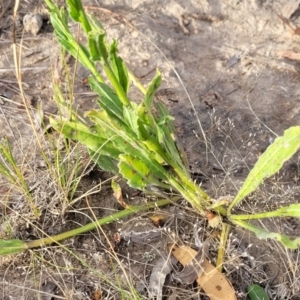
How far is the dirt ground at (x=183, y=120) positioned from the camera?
1.81 metres

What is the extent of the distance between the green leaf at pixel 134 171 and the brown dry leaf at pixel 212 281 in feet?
0.81

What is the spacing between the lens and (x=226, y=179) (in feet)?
6.63

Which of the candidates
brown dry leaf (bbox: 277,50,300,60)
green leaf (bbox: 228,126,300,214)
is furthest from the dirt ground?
green leaf (bbox: 228,126,300,214)

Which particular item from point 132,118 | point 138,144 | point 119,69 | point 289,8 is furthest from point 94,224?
point 289,8

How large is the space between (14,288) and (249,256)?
790mm

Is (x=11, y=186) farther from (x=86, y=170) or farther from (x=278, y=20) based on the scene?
(x=278, y=20)

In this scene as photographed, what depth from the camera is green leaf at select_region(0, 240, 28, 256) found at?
178 centimetres

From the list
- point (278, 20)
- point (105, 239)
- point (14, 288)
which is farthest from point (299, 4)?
point (14, 288)

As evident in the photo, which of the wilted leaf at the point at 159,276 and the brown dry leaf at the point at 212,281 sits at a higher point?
the brown dry leaf at the point at 212,281

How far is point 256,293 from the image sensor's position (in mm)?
1739

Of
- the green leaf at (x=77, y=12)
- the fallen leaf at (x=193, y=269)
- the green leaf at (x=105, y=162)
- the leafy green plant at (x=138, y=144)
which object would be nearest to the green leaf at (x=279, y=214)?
the leafy green plant at (x=138, y=144)

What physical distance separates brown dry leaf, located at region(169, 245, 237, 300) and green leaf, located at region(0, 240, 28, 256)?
499 millimetres

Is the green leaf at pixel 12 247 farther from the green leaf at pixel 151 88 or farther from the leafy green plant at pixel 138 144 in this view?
the green leaf at pixel 151 88

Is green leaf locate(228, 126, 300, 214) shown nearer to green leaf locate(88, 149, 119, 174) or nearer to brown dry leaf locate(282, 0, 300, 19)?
green leaf locate(88, 149, 119, 174)
